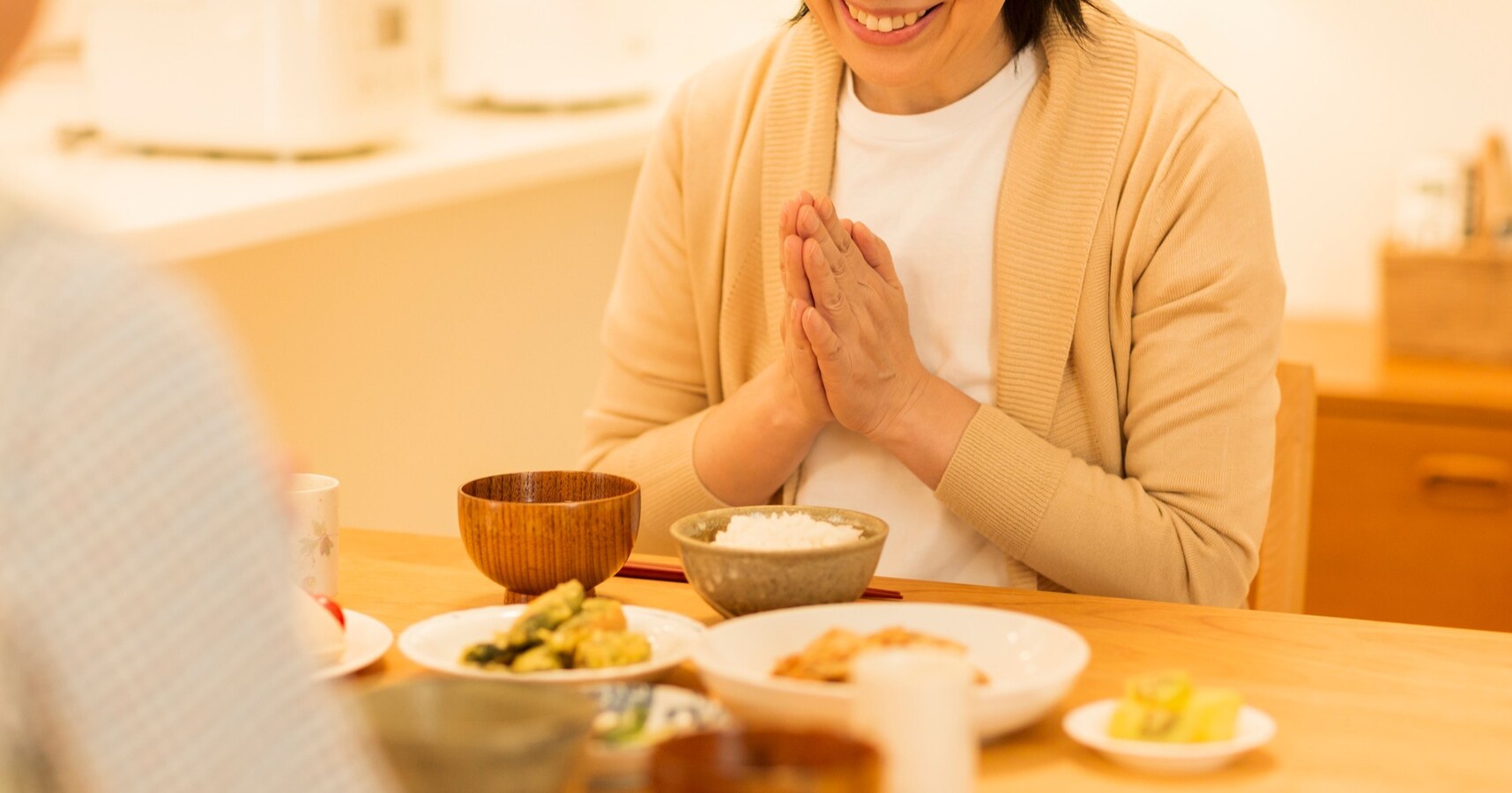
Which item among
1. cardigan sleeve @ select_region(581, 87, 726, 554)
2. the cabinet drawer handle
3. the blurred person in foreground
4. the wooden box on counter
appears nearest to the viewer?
the blurred person in foreground

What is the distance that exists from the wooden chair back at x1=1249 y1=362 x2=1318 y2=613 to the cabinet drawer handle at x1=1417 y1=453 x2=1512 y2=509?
1.05 m

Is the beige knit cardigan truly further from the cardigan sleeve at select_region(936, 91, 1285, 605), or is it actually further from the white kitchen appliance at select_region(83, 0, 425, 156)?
the white kitchen appliance at select_region(83, 0, 425, 156)

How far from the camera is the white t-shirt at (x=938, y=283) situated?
4.78 ft

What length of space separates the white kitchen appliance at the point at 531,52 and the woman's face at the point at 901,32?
146 cm

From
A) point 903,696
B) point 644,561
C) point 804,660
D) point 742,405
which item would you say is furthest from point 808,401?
point 903,696

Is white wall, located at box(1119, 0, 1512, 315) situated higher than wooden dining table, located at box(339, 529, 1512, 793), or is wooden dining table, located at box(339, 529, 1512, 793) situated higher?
white wall, located at box(1119, 0, 1512, 315)

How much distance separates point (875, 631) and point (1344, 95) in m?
2.23

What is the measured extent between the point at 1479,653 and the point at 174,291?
895 millimetres

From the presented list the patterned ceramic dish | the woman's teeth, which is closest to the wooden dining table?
the patterned ceramic dish

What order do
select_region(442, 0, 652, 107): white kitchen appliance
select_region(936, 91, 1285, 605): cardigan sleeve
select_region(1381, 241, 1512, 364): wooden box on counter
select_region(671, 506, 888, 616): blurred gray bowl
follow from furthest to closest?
select_region(442, 0, 652, 107): white kitchen appliance
select_region(1381, 241, 1512, 364): wooden box on counter
select_region(936, 91, 1285, 605): cardigan sleeve
select_region(671, 506, 888, 616): blurred gray bowl

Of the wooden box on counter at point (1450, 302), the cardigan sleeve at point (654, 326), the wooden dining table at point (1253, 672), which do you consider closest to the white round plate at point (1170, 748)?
the wooden dining table at point (1253, 672)

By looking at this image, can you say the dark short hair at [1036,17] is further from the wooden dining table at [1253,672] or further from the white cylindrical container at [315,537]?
the white cylindrical container at [315,537]

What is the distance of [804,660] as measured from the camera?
885 mm

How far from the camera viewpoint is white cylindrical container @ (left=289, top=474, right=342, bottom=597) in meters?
1.12
